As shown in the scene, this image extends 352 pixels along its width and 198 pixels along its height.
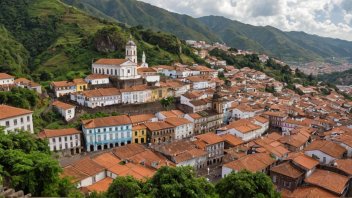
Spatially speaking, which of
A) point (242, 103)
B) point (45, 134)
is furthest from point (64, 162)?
point (242, 103)

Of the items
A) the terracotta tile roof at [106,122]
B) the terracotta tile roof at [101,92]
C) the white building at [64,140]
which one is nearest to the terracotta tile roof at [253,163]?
the terracotta tile roof at [106,122]

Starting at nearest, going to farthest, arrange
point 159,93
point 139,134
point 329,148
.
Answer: point 329,148 → point 139,134 → point 159,93

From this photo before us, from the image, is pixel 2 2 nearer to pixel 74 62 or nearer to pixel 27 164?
pixel 74 62

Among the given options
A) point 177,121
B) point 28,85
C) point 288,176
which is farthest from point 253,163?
point 28,85

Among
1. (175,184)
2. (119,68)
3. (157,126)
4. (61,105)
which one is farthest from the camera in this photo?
(119,68)

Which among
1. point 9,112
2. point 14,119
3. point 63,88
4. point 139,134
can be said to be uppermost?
point 9,112

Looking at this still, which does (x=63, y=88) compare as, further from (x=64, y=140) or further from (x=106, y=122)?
(x=64, y=140)

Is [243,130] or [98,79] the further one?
[98,79]
